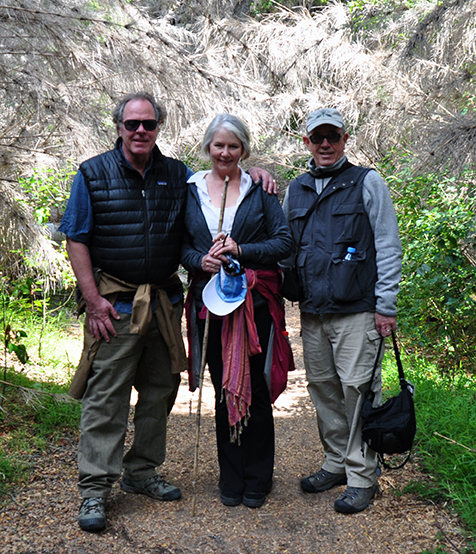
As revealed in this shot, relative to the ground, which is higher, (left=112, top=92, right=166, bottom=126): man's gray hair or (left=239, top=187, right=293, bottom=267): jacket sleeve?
(left=112, top=92, right=166, bottom=126): man's gray hair

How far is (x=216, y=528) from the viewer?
281 cm

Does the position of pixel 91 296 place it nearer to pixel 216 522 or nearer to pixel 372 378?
pixel 216 522

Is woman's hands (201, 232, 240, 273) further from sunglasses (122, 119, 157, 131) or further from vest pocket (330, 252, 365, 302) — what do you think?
sunglasses (122, 119, 157, 131)

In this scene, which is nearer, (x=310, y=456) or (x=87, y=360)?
(x=87, y=360)

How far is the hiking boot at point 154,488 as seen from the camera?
3086mm

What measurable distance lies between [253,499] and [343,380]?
0.78 meters

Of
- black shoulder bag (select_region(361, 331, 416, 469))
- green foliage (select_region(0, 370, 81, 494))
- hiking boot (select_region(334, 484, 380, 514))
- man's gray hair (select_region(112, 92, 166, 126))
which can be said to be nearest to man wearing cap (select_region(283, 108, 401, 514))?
hiking boot (select_region(334, 484, 380, 514))

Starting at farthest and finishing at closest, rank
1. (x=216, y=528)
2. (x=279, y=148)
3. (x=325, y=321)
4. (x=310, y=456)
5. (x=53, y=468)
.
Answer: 1. (x=279, y=148)
2. (x=310, y=456)
3. (x=53, y=468)
4. (x=325, y=321)
5. (x=216, y=528)

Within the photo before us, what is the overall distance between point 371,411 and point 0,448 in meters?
2.23

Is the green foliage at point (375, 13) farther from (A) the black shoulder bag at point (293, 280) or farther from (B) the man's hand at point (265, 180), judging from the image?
(A) the black shoulder bag at point (293, 280)

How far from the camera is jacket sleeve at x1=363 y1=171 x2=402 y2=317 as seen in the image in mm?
2863

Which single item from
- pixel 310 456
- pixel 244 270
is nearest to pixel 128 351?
pixel 244 270

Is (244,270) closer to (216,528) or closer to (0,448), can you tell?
(216,528)

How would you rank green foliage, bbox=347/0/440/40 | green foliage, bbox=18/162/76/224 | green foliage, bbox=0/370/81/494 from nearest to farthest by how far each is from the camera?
green foliage, bbox=0/370/81/494
green foliage, bbox=18/162/76/224
green foliage, bbox=347/0/440/40
